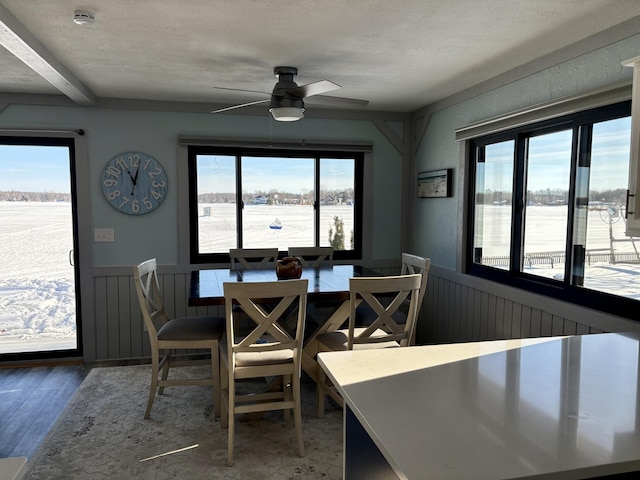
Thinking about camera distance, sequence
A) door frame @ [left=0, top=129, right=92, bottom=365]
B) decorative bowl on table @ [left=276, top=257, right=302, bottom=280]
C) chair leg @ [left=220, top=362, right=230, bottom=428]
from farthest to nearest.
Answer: door frame @ [left=0, top=129, right=92, bottom=365] < decorative bowl on table @ [left=276, top=257, right=302, bottom=280] < chair leg @ [left=220, top=362, right=230, bottom=428]

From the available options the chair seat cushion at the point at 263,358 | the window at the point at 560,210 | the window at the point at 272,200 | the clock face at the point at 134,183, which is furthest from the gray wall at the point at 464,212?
the clock face at the point at 134,183

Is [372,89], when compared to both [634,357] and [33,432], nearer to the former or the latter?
[634,357]

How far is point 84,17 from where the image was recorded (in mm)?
2285

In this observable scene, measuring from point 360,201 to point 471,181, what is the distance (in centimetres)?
126

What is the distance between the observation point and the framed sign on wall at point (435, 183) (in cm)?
A: 412

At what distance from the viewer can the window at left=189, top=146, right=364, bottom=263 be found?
4.48 m

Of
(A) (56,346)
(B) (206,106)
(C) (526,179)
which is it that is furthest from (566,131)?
(A) (56,346)

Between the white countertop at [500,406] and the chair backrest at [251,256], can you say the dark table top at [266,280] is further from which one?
the white countertop at [500,406]

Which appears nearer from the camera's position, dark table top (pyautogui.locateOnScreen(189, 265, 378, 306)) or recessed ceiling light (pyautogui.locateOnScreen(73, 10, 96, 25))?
recessed ceiling light (pyautogui.locateOnScreen(73, 10, 96, 25))

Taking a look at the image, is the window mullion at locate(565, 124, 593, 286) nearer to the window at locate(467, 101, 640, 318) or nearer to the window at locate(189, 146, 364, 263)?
the window at locate(467, 101, 640, 318)

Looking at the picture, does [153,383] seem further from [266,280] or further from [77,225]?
[77,225]

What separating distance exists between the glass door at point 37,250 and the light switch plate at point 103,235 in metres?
0.19

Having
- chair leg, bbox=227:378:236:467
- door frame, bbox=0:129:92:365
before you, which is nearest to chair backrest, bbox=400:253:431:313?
chair leg, bbox=227:378:236:467

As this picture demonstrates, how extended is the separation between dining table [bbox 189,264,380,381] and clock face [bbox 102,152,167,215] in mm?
1030
